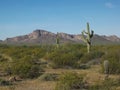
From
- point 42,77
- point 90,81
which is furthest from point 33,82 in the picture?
point 90,81

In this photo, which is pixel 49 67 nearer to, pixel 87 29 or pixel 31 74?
pixel 31 74

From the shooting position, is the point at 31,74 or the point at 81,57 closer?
the point at 31,74

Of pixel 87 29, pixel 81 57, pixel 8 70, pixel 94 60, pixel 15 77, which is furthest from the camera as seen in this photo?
pixel 87 29

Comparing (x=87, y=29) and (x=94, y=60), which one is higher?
(x=87, y=29)

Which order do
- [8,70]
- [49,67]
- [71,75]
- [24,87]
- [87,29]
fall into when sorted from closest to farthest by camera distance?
[71,75] → [24,87] → [8,70] → [49,67] → [87,29]

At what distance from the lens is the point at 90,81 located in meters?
18.1

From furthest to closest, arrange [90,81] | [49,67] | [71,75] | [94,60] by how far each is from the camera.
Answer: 1. [94,60]
2. [49,67]
3. [90,81]
4. [71,75]

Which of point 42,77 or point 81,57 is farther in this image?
point 81,57

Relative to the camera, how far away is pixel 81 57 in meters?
32.2

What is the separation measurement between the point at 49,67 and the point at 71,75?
413 inches

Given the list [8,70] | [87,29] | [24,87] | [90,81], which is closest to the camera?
[24,87]

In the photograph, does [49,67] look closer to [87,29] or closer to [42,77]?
[42,77]

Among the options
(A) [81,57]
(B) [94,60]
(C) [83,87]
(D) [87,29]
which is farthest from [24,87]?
(D) [87,29]

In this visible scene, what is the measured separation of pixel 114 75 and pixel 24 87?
6.60 meters
